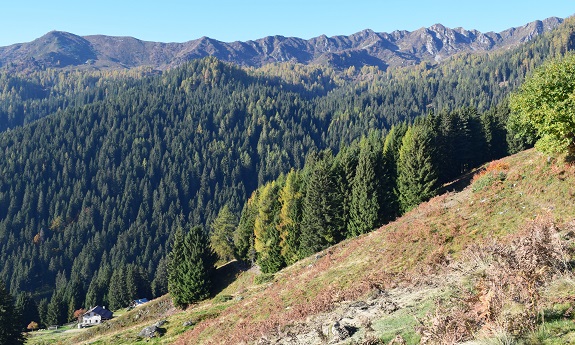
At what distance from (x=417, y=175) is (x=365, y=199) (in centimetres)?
768

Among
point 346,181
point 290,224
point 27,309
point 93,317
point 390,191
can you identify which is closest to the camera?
point 390,191

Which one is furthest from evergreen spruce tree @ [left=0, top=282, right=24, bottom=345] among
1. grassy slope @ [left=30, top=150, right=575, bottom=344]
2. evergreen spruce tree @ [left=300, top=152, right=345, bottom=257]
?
evergreen spruce tree @ [left=300, top=152, right=345, bottom=257]

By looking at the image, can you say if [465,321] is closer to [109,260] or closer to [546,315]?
[546,315]

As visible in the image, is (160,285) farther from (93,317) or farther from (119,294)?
(93,317)

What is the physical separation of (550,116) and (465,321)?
22.6m

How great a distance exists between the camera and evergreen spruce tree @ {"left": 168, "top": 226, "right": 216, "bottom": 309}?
197 ft

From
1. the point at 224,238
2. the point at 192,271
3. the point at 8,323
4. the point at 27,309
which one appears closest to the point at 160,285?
the point at 27,309

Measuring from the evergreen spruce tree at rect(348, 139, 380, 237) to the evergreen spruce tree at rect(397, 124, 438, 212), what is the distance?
404 cm

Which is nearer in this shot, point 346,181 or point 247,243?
point 346,181

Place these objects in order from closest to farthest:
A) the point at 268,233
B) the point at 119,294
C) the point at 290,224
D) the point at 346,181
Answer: the point at 346,181 < the point at 290,224 < the point at 268,233 < the point at 119,294

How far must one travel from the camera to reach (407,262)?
28750 millimetres

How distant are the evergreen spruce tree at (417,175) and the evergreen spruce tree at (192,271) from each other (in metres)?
32.1

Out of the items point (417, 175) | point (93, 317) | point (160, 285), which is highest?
point (417, 175)

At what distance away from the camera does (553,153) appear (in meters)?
32.6
